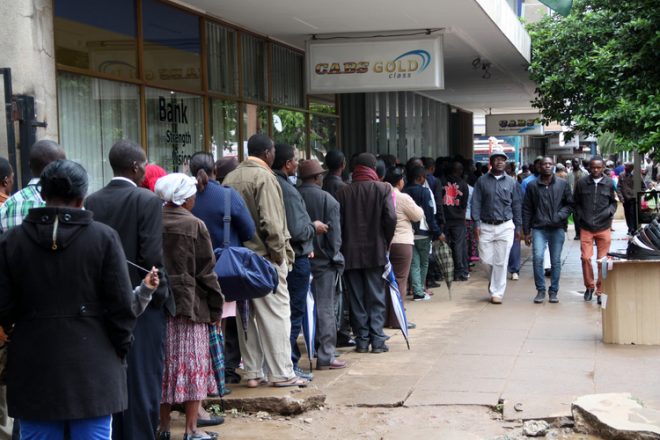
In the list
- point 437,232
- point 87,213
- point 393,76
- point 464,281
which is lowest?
point 464,281

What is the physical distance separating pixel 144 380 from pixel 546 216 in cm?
768

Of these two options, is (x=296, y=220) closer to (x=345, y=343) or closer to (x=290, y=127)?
(x=345, y=343)

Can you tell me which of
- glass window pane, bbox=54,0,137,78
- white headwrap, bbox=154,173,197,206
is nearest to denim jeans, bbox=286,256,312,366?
white headwrap, bbox=154,173,197,206

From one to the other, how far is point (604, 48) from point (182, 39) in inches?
239

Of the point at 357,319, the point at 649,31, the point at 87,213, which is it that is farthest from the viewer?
the point at 649,31

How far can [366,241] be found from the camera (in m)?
8.70

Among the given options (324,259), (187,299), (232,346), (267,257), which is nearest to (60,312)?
(187,299)

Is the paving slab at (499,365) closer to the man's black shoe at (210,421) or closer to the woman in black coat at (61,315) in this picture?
the man's black shoe at (210,421)

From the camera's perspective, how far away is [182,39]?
34.6 feet

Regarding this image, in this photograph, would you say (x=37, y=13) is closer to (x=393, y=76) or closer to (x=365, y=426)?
(x=365, y=426)

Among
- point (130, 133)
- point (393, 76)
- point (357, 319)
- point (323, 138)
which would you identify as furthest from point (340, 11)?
point (323, 138)

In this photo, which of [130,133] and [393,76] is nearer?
[130,133]

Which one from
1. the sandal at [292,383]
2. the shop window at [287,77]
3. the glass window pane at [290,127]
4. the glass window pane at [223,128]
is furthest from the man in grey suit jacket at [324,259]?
the shop window at [287,77]

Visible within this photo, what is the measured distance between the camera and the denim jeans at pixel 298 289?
297 inches
